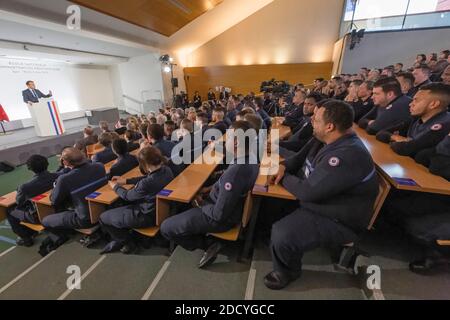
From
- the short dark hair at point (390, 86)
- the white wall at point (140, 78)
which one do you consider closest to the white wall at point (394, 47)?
the short dark hair at point (390, 86)

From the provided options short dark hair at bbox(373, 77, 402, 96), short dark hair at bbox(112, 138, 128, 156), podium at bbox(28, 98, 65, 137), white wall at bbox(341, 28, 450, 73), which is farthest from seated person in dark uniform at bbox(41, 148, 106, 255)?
white wall at bbox(341, 28, 450, 73)

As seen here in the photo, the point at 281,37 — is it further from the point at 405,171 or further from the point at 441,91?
the point at 405,171

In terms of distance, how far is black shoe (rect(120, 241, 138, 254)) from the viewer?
6.46 feet

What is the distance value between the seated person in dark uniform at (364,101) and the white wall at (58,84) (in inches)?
371

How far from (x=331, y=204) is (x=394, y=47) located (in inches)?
362

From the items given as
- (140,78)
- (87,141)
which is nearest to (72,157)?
(87,141)

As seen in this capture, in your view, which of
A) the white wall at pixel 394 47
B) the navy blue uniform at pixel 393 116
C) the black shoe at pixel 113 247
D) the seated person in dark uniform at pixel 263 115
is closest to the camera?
the black shoe at pixel 113 247

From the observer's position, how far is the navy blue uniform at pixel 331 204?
3.99ft

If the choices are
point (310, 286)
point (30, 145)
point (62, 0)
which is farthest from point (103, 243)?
point (62, 0)

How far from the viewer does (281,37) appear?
10.1 metres

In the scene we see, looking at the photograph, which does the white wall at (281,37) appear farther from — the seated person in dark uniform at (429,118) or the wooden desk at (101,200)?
the wooden desk at (101,200)

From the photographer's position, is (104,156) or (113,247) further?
(104,156)

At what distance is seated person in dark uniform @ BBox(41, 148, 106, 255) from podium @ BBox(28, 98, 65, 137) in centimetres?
470

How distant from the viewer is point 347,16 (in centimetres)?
Result: 884
